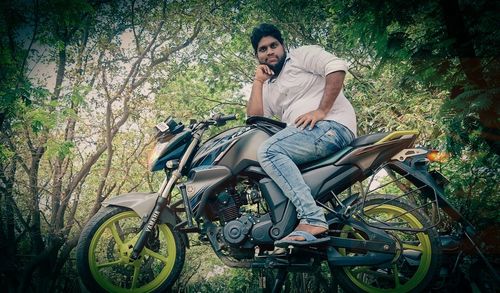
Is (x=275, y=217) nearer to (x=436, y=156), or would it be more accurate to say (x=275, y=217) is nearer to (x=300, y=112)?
(x=300, y=112)

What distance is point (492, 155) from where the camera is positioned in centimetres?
381

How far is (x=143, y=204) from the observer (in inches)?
123

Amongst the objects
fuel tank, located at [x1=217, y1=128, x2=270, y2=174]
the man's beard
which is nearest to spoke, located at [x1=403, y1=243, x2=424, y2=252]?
fuel tank, located at [x1=217, y1=128, x2=270, y2=174]

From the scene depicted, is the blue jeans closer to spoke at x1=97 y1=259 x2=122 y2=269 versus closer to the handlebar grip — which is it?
the handlebar grip

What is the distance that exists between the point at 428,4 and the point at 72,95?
22.4ft

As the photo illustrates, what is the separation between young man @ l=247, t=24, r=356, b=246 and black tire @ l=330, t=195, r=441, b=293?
0.52 m

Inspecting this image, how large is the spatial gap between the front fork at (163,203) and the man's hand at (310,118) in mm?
851

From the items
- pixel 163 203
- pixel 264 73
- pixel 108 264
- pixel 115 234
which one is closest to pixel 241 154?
pixel 163 203

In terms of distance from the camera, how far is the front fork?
307 centimetres

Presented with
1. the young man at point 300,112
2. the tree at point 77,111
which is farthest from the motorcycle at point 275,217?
the tree at point 77,111

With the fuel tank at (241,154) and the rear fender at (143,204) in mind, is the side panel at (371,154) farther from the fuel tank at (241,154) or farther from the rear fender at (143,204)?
the rear fender at (143,204)

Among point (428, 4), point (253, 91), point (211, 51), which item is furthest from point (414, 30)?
point (211, 51)

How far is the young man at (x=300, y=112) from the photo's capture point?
2.90 m

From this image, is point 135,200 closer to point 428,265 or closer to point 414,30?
point 428,265
